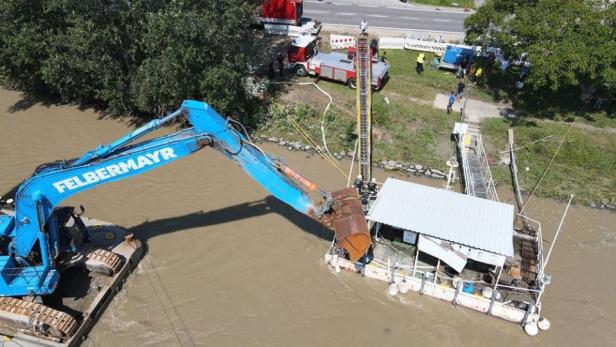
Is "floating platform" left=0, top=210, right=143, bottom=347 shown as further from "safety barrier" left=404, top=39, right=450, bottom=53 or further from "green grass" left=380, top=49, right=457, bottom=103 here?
"safety barrier" left=404, top=39, right=450, bottom=53

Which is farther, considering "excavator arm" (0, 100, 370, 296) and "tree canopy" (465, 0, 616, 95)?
"tree canopy" (465, 0, 616, 95)

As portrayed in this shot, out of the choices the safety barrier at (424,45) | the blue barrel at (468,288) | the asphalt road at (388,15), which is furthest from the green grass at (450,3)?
the blue barrel at (468,288)

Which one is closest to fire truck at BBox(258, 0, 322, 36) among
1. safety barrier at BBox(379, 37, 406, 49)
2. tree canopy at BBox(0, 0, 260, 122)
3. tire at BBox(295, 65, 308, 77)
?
safety barrier at BBox(379, 37, 406, 49)

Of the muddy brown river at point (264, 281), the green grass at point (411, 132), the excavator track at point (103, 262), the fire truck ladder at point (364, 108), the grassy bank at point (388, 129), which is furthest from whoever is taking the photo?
the grassy bank at point (388, 129)

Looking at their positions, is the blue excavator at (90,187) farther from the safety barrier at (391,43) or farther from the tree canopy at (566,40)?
the safety barrier at (391,43)

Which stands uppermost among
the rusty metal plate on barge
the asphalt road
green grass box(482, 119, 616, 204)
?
the asphalt road

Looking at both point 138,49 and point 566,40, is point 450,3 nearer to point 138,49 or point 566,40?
point 566,40

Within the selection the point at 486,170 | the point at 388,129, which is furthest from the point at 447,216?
the point at 388,129
